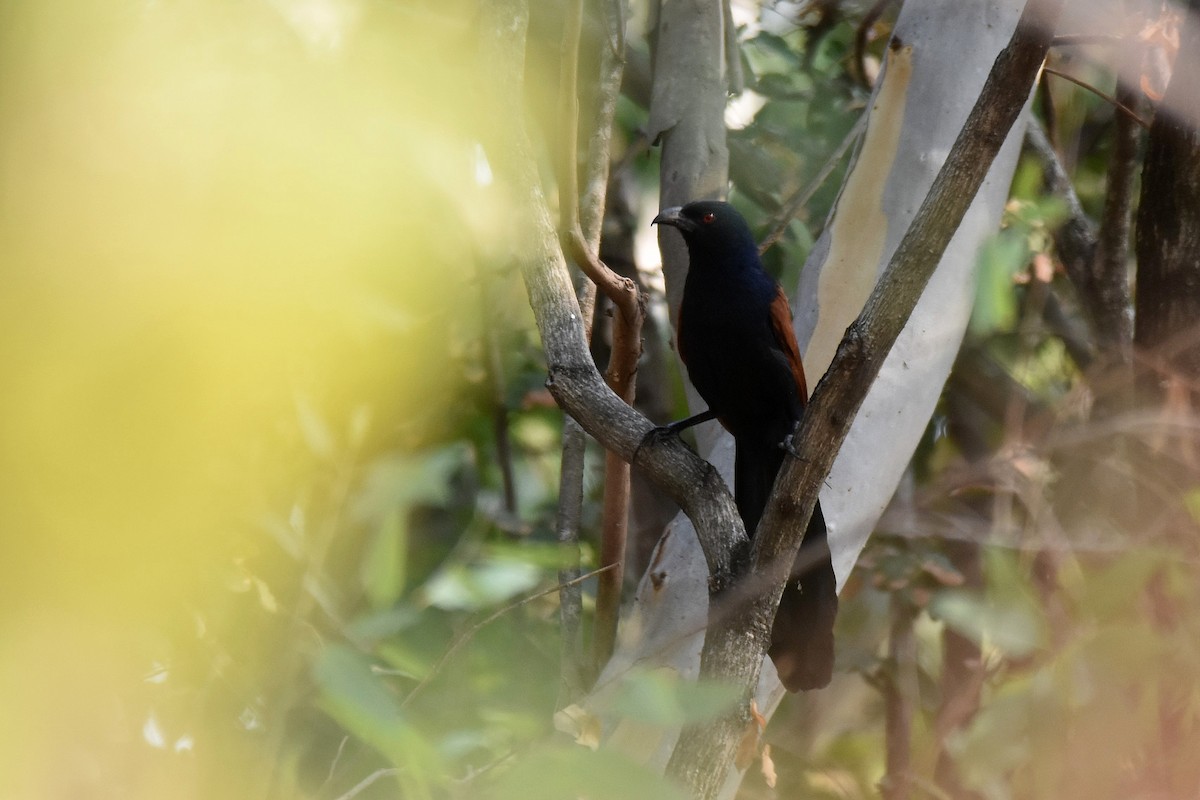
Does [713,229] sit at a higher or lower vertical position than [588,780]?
lower

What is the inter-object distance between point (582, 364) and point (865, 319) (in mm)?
646

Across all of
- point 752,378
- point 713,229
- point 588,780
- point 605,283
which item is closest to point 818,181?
point 713,229

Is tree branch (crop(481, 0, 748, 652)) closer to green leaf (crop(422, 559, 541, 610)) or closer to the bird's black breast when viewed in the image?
green leaf (crop(422, 559, 541, 610))

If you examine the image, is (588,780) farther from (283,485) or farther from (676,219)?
(676,219)

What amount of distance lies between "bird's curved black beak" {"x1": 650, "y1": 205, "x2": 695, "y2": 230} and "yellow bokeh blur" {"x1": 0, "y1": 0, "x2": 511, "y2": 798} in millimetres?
1428

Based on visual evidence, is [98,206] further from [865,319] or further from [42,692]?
[865,319]

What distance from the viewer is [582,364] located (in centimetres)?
217

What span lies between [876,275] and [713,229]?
51cm

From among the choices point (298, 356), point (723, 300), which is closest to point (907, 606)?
point (723, 300)

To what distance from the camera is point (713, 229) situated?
127 inches

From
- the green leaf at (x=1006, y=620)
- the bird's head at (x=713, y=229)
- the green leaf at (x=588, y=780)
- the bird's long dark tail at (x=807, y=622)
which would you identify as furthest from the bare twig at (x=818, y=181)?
the green leaf at (x=588, y=780)

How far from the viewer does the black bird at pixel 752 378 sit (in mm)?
2496

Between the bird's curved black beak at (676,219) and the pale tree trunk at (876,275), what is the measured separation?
39 cm

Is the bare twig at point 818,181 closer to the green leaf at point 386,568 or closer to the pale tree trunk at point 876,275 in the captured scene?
the pale tree trunk at point 876,275
